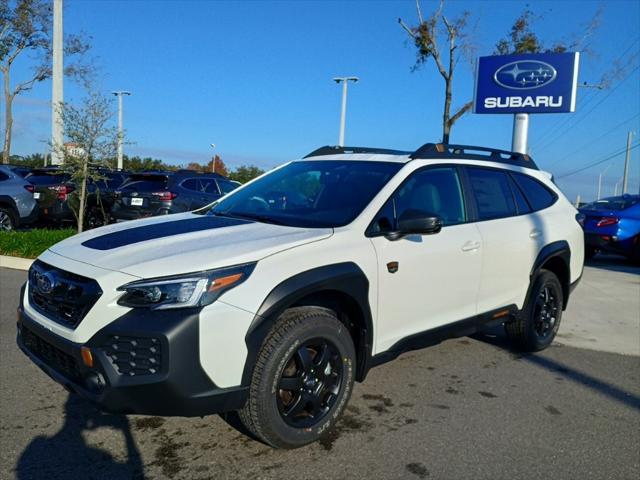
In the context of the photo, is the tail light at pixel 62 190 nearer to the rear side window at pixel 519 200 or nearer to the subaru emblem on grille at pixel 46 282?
the subaru emblem on grille at pixel 46 282

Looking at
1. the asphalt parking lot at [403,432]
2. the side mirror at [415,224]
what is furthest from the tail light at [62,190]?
the side mirror at [415,224]

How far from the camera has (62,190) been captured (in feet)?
42.6

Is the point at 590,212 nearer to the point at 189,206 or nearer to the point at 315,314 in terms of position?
the point at 189,206

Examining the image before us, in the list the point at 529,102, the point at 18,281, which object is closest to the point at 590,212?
the point at 529,102

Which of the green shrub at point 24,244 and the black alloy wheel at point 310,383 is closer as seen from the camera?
the black alloy wheel at point 310,383

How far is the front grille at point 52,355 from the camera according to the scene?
2793 mm

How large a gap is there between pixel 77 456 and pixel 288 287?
1518mm

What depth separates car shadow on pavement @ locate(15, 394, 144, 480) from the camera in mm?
2840

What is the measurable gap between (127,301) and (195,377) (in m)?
0.51

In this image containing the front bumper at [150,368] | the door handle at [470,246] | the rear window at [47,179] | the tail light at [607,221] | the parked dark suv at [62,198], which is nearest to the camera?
the front bumper at [150,368]

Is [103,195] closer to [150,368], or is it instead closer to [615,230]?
[150,368]

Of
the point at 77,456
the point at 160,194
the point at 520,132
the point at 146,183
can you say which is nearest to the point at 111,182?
the point at 146,183

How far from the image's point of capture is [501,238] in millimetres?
4512

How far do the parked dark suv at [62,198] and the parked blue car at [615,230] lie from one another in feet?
35.9
